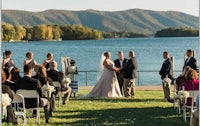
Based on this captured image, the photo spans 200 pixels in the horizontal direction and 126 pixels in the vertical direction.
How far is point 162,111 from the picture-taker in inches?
426

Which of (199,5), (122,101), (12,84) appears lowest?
(122,101)

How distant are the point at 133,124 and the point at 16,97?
2227mm

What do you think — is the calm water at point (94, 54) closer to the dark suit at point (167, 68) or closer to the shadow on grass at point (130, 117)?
the dark suit at point (167, 68)

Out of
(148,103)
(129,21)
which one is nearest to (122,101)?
(148,103)

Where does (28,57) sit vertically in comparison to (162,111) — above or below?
above

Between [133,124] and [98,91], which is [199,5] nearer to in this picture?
[133,124]

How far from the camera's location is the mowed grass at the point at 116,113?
922 centimetres

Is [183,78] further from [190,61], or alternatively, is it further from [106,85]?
[106,85]

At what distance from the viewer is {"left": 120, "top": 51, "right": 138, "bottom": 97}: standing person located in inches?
557

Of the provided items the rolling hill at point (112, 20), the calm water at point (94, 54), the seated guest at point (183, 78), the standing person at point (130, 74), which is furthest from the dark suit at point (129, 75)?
the rolling hill at point (112, 20)

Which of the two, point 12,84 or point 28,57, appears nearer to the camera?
point 12,84

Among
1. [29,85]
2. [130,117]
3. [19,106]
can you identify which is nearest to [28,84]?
[29,85]

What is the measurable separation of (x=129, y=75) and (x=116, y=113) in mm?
3796

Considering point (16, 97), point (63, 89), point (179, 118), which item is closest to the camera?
point (16, 97)
